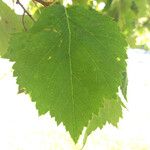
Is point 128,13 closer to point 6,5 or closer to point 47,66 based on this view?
point 6,5

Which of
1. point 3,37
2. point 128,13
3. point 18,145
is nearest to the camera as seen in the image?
point 3,37

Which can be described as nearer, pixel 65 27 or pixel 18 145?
pixel 65 27

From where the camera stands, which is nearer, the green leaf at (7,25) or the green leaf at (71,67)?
the green leaf at (71,67)

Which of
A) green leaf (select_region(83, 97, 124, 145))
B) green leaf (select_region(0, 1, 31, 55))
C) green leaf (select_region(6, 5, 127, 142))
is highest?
green leaf (select_region(0, 1, 31, 55))

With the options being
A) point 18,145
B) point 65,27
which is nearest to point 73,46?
point 65,27

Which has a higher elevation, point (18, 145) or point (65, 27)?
point (65, 27)

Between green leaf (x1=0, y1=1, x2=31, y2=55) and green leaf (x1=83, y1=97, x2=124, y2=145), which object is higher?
green leaf (x1=0, y1=1, x2=31, y2=55)
